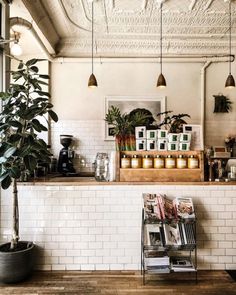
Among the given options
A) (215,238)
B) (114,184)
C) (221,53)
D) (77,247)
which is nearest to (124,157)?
(114,184)

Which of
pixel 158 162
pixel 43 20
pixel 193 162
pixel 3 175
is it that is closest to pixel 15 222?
pixel 3 175

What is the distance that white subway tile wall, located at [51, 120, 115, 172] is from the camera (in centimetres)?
564

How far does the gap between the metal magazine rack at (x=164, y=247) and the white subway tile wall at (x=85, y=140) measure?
9.56 ft

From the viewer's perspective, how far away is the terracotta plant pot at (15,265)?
2641mm

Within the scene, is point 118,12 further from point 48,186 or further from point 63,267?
point 63,267

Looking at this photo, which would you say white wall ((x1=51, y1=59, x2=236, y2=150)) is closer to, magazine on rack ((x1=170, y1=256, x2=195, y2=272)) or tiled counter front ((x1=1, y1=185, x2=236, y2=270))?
tiled counter front ((x1=1, y1=185, x2=236, y2=270))

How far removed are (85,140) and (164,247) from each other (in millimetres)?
3279

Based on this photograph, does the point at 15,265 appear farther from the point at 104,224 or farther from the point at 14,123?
the point at 14,123

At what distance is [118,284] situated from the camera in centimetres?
274

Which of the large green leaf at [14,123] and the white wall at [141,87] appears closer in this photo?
the large green leaf at [14,123]

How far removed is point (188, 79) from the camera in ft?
18.6

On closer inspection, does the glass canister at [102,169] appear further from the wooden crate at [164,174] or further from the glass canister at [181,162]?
the glass canister at [181,162]

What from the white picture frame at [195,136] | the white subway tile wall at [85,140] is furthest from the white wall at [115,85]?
the white picture frame at [195,136]

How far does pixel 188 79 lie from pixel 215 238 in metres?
3.53
